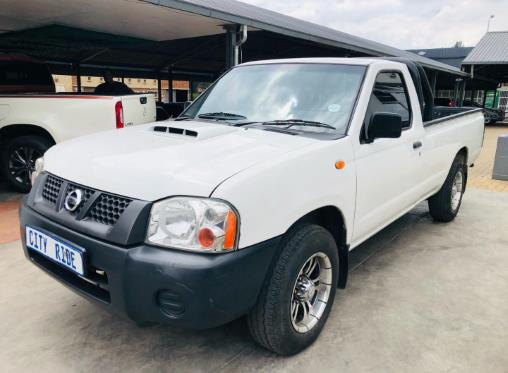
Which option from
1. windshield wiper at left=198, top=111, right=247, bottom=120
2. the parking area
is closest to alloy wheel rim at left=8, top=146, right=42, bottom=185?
the parking area

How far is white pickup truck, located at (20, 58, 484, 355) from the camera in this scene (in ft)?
6.61

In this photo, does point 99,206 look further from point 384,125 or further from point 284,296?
point 384,125

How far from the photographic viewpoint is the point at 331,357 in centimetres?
256

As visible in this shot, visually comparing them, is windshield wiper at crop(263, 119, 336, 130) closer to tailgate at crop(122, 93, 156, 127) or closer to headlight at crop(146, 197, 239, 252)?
headlight at crop(146, 197, 239, 252)

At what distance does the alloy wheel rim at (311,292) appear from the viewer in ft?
8.48

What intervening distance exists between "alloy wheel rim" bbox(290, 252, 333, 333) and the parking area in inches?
6.8

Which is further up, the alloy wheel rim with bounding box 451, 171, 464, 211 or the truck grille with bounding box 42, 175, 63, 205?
the truck grille with bounding box 42, 175, 63, 205

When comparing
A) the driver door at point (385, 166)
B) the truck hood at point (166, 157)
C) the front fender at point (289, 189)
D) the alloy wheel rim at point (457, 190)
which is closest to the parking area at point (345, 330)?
the driver door at point (385, 166)

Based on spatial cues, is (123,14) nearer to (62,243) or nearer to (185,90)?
(62,243)

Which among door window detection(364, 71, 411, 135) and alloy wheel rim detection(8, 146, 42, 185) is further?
alloy wheel rim detection(8, 146, 42, 185)

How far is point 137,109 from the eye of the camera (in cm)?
A: 655

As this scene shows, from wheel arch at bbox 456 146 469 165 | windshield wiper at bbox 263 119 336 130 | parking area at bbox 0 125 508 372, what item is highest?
windshield wiper at bbox 263 119 336 130

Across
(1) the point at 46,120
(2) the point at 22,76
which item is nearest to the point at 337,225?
(1) the point at 46,120

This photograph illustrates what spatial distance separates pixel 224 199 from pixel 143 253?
462 mm
